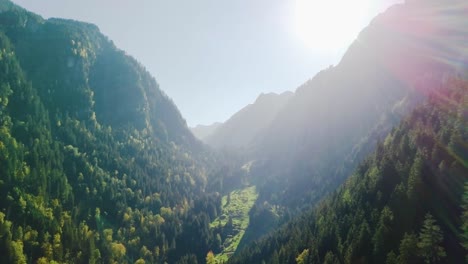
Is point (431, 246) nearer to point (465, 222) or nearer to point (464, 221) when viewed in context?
point (465, 222)

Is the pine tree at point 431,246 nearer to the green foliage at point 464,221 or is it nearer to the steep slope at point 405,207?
the steep slope at point 405,207

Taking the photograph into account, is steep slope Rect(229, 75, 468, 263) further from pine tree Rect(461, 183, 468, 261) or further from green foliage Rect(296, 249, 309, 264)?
pine tree Rect(461, 183, 468, 261)

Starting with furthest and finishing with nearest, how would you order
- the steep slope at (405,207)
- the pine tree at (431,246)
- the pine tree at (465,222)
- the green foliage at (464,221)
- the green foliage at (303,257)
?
1. the green foliage at (303,257)
2. the steep slope at (405,207)
3. the green foliage at (464,221)
4. the pine tree at (465,222)
5. the pine tree at (431,246)

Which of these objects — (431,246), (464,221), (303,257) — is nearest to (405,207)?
(464,221)

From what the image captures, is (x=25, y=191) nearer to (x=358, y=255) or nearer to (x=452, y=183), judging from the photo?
(x=358, y=255)

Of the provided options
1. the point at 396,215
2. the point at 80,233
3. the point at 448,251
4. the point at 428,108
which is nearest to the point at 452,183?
the point at 396,215

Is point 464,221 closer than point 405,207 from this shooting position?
Yes

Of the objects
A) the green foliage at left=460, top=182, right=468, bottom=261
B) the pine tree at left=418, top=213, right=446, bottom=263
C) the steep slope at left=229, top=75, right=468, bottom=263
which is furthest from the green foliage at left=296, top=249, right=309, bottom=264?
the green foliage at left=460, top=182, right=468, bottom=261

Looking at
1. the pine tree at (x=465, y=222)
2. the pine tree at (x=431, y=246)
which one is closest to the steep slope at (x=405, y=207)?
the pine tree at (x=431, y=246)

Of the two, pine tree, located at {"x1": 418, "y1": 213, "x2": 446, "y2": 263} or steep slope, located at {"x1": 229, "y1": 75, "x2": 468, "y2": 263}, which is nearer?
pine tree, located at {"x1": 418, "y1": 213, "x2": 446, "y2": 263}

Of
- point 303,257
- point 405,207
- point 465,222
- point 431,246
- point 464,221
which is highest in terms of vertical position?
point 405,207

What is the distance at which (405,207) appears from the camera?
110 metres

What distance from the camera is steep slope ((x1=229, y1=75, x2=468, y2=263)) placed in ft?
304

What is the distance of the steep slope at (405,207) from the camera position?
92562 millimetres
